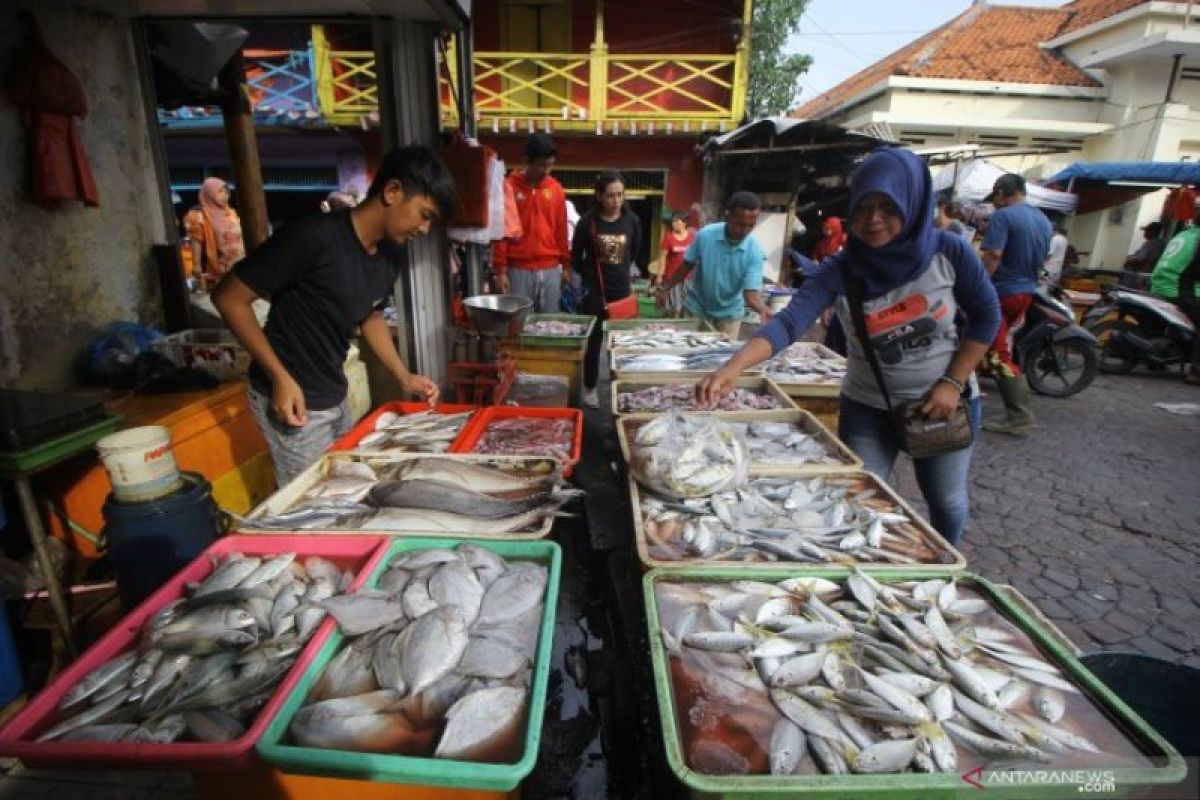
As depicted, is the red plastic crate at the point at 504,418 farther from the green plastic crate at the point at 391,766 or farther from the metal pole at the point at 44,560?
the green plastic crate at the point at 391,766

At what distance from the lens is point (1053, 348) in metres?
7.51

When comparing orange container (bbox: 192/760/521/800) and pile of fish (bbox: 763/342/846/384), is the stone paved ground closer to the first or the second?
pile of fish (bbox: 763/342/846/384)

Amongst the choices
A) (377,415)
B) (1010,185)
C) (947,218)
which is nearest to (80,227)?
(377,415)

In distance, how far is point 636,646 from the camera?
108 inches

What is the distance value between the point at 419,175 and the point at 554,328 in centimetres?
329

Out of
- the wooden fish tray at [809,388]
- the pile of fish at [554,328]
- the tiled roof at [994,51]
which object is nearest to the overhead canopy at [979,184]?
the tiled roof at [994,51]

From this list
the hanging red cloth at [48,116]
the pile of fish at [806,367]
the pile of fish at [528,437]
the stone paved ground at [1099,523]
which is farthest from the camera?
the pile of fish at [806,367]

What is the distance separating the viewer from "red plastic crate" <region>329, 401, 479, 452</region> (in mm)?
2900

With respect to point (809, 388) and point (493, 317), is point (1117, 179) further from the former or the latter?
point (493, 317)

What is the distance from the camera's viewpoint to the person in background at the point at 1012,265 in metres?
6.08

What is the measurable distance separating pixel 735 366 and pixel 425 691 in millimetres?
1905

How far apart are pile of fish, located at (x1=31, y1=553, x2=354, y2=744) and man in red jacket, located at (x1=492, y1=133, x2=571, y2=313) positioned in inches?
176

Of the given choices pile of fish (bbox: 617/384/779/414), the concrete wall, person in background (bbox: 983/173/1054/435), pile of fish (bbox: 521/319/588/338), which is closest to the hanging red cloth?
the concrete wall

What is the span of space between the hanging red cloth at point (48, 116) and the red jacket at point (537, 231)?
10.5ft
